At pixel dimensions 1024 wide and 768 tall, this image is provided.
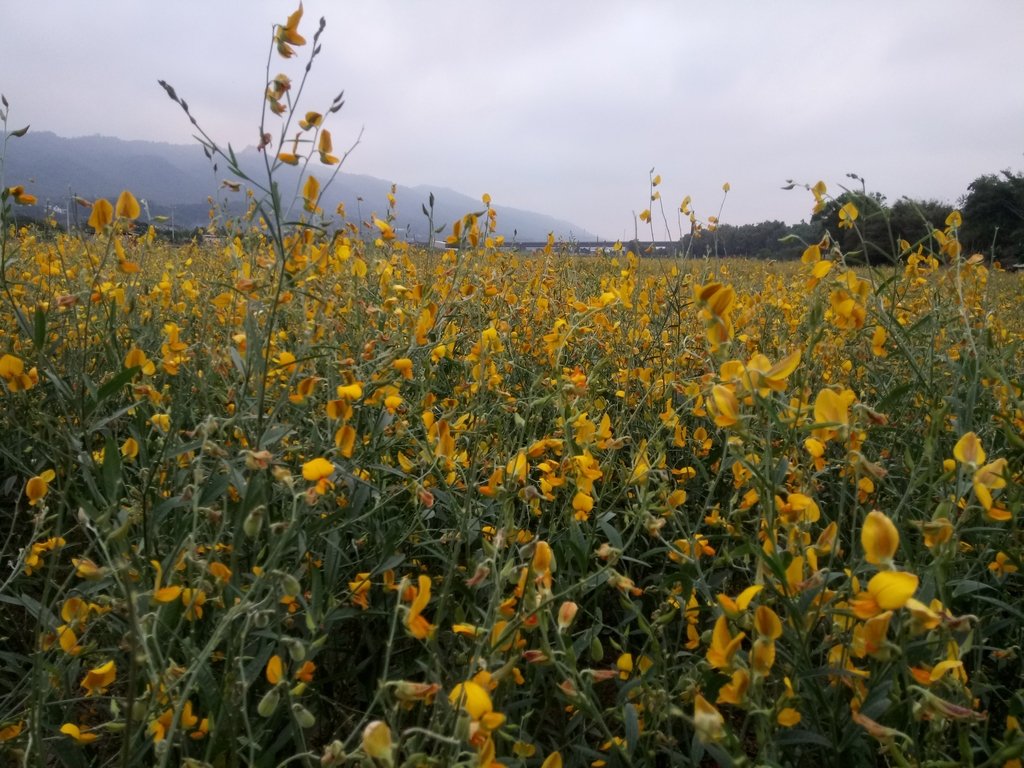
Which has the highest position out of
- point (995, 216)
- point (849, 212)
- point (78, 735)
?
point (995, 216)

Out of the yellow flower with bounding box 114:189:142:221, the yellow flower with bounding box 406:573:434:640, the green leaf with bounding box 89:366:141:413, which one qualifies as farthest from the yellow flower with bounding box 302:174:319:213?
the yellow flower with bounding box 406:573:434:640


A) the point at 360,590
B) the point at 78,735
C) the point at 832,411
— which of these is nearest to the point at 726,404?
the point at 832,411

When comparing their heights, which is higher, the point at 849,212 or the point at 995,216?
the point at 995,216

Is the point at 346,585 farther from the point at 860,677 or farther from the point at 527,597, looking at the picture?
the point at 860,677

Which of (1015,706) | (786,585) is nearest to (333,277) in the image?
(786,585)

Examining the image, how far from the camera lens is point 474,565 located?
121cm

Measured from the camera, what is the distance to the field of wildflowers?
0.79m

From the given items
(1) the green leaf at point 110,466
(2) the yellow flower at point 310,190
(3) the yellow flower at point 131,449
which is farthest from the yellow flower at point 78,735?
(2) the yellow flower at point 310,190

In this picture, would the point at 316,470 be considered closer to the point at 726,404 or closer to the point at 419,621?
the point at 419,621

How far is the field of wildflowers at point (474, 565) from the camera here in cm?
79

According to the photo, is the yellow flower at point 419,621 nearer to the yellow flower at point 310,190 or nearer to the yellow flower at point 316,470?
the yellow flower at point 316,470

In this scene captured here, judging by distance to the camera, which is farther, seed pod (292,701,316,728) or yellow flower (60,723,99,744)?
yellow flower (60,723,99,744)

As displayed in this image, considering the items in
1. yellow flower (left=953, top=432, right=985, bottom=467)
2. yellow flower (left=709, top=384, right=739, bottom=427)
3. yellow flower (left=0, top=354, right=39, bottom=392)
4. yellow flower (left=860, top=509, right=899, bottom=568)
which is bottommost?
yellow flower (left=0, top=354, right=39, bottom=392)

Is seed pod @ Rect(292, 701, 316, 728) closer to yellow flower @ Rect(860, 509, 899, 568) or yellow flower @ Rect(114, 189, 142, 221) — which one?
yellow flower @ Rect(860, 509, 899, 568)
